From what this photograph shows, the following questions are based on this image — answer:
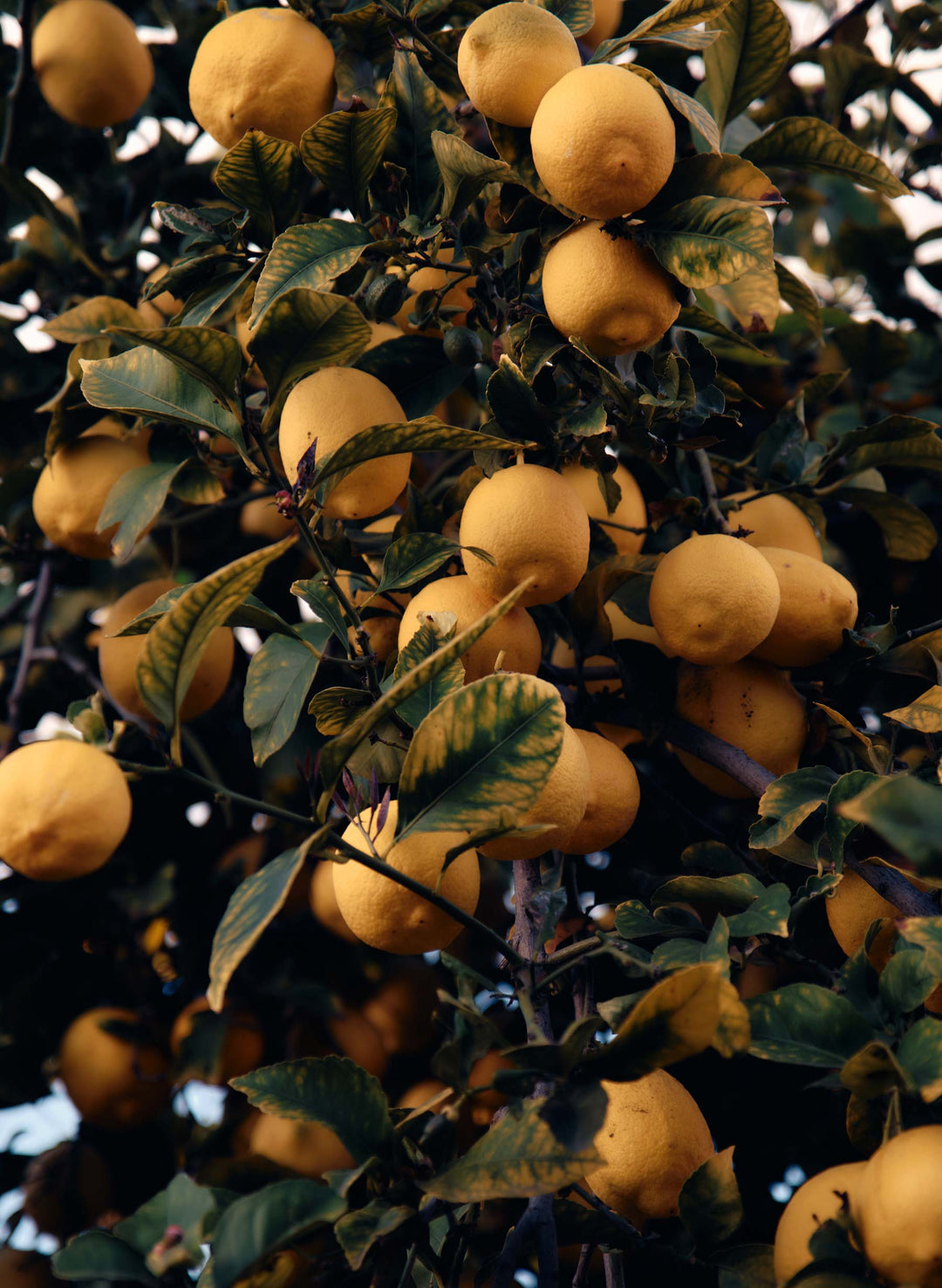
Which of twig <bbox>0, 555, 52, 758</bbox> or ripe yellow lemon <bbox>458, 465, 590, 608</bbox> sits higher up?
ripe yellow lemon <bbox>458, 465, 590, 608</bbox>

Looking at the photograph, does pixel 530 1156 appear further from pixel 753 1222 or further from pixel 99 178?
pixel 99 178

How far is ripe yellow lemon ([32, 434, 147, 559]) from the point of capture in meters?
1.63

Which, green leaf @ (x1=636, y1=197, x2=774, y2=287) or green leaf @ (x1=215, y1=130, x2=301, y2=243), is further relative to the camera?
green leaf @ (x1=215, y1=130, x2=301, y2=243)

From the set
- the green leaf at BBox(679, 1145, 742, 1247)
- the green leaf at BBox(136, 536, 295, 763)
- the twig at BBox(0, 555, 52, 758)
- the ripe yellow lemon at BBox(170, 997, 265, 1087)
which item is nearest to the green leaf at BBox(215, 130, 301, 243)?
the green leaf at BBox(136, 536, 295, 763)

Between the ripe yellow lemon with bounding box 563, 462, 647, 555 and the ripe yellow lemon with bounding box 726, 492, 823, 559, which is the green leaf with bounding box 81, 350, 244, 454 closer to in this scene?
the ripe yellow lemon with bounding box 563, 462, 647, 555

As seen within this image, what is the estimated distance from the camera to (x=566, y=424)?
1.19 m

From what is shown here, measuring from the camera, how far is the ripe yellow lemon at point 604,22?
5.47ft

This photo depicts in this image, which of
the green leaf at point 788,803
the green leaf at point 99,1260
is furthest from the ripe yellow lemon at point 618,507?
the green leaf at point 99,1260

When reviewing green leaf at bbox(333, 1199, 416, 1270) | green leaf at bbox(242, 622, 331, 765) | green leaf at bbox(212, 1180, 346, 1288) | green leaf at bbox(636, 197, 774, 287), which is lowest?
green leaf at bbox(333, 1199, 416, 1270)

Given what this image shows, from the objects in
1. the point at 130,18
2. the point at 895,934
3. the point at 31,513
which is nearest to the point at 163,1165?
the point at 31,513

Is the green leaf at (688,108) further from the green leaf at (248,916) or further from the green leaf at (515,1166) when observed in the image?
the green leaf at (515,1166)

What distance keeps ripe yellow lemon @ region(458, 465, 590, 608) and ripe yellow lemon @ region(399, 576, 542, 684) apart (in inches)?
1.0

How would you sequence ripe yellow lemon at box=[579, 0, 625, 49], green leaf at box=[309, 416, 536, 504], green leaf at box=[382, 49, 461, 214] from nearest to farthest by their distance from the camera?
green leaf at box=[309, 416, 536, 504]
green leaf at box=[382, 49, 461, 214]
ripe yellow lemon at box=[579, 0, 625, 49]

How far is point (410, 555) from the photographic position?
3.94 feet
